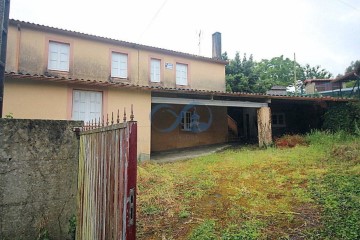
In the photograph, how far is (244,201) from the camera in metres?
5.54

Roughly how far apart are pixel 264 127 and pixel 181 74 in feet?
19.0

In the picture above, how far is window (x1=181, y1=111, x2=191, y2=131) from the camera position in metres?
14.7

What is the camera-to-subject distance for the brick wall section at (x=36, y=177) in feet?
11.5

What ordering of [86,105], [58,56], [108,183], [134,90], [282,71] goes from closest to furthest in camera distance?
1. [108,183]
2. [86,105]
3. [134,90]
4. [58,56]
5. [282,71]

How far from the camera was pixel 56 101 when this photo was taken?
977cm

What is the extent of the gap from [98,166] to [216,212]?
296 centimetres

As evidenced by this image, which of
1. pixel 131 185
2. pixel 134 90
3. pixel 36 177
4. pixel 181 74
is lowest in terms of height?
pixel 36 177

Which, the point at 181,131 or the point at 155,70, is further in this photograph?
the point at 155,70

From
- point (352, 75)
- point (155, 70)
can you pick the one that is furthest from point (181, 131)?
point (352, 75)

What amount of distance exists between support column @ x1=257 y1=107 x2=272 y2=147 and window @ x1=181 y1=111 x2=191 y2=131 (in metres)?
3.90

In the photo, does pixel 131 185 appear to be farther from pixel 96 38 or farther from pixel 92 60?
pixel 96 38

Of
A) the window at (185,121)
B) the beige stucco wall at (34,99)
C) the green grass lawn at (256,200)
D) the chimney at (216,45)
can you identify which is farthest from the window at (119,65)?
the chimney at (216,45)

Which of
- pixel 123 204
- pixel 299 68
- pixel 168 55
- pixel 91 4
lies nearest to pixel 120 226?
pixel 123 204

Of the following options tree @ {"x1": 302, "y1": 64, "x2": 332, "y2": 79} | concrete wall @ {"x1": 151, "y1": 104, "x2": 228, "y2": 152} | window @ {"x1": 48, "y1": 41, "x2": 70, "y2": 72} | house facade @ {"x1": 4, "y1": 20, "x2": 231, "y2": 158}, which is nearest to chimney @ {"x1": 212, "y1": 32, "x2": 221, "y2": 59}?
house facade @ {"x1": 4, "y1": 20, "x2": 231, "y2": 158}
